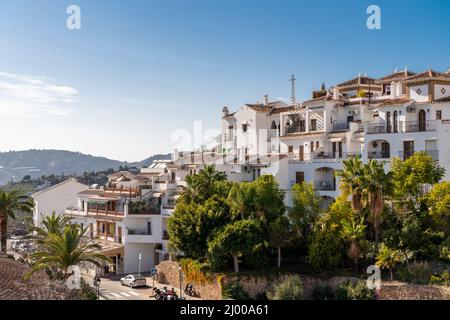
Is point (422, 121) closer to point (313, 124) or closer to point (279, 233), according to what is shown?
point (313, 124)

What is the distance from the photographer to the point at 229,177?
5450cm

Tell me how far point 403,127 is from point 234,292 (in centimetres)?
2039

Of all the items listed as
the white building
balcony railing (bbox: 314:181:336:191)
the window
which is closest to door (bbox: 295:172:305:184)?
balcony railing (bbox: 314:181:336:191)

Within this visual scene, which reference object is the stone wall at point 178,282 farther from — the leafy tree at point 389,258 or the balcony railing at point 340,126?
the balcony railing at point 340,126

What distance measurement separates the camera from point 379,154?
4762 cm

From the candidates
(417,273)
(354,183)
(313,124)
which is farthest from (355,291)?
(313,124)

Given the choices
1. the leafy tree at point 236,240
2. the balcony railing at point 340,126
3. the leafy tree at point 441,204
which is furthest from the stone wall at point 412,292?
the balcony railing at point 340,126

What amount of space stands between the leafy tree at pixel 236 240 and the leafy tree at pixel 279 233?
114 centimetres

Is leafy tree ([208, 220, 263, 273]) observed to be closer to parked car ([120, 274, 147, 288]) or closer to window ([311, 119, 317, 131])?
parked car ([120, 274, 147, 288])

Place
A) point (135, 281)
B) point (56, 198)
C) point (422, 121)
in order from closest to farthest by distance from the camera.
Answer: point (135, 281), point (422, 121), point (56, 198)

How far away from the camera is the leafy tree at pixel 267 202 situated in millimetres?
42062

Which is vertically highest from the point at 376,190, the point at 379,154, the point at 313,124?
the point at 313,124
